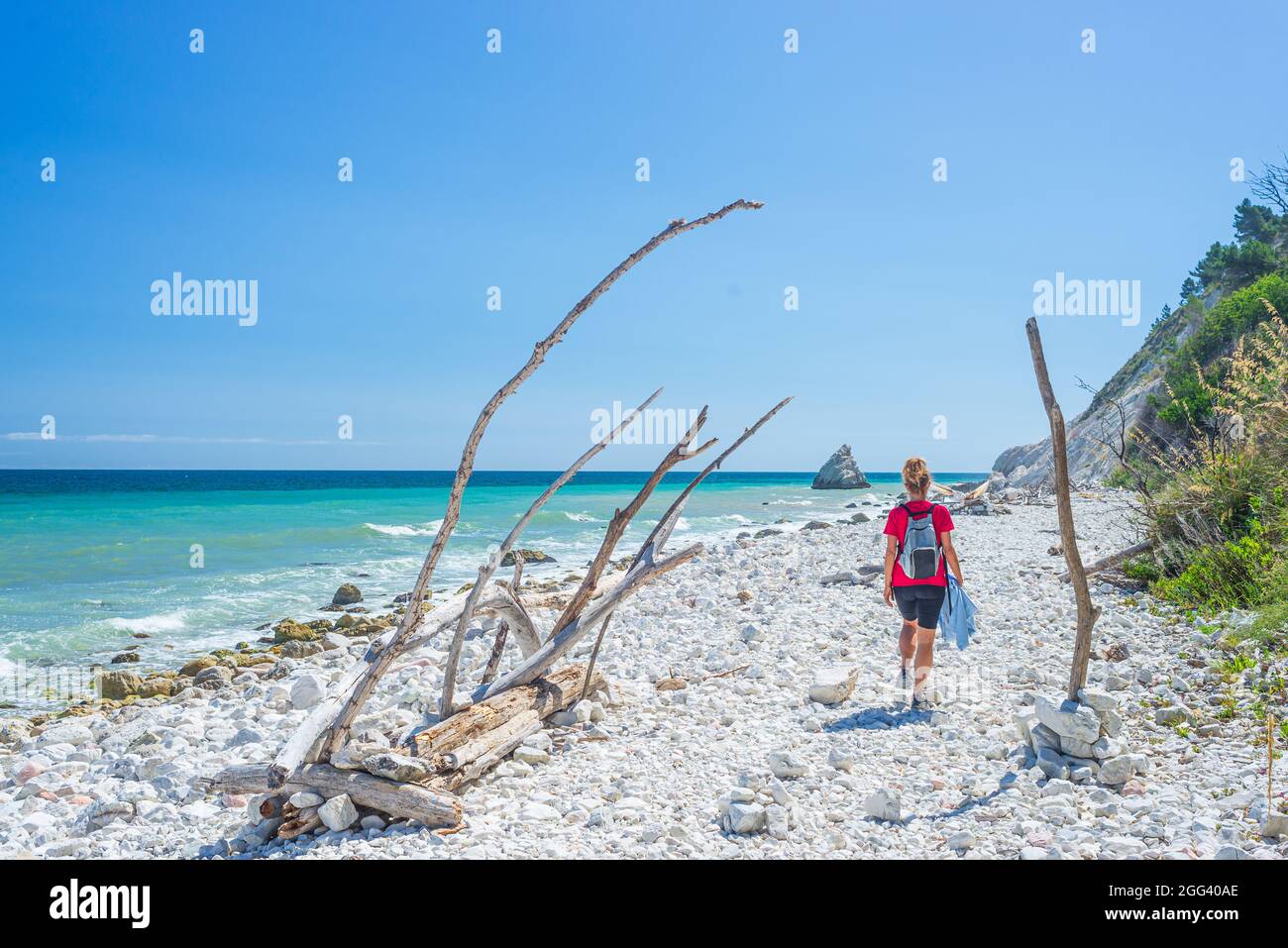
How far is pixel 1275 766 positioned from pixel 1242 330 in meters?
20.9

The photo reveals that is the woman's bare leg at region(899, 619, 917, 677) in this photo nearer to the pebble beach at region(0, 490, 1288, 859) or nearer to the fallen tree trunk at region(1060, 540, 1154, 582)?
the pebble beach at region(0, 490, 1288, 859)

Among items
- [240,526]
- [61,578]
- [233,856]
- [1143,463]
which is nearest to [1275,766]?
[233,856]

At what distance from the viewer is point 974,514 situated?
2483 centimetres

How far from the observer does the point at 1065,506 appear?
465cm

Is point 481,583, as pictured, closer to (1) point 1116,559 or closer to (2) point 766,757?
(2) point 766,757

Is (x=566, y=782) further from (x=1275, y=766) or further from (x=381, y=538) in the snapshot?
(x=381, y=538)

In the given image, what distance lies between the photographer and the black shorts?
628 centimetres

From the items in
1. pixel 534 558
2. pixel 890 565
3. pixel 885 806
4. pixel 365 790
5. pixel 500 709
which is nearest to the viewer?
pixel 885 806

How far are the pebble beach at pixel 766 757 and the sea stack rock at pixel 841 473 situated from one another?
6039cm

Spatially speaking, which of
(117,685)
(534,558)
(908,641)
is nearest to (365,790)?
(908,641)

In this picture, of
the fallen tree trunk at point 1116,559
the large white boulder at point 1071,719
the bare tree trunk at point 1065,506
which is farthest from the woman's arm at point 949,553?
the large white boulder at point 1071,719

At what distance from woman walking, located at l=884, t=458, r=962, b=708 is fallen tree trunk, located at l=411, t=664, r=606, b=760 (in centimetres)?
267

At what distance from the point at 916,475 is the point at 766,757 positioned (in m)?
2.76

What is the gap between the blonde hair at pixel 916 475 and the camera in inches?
253
